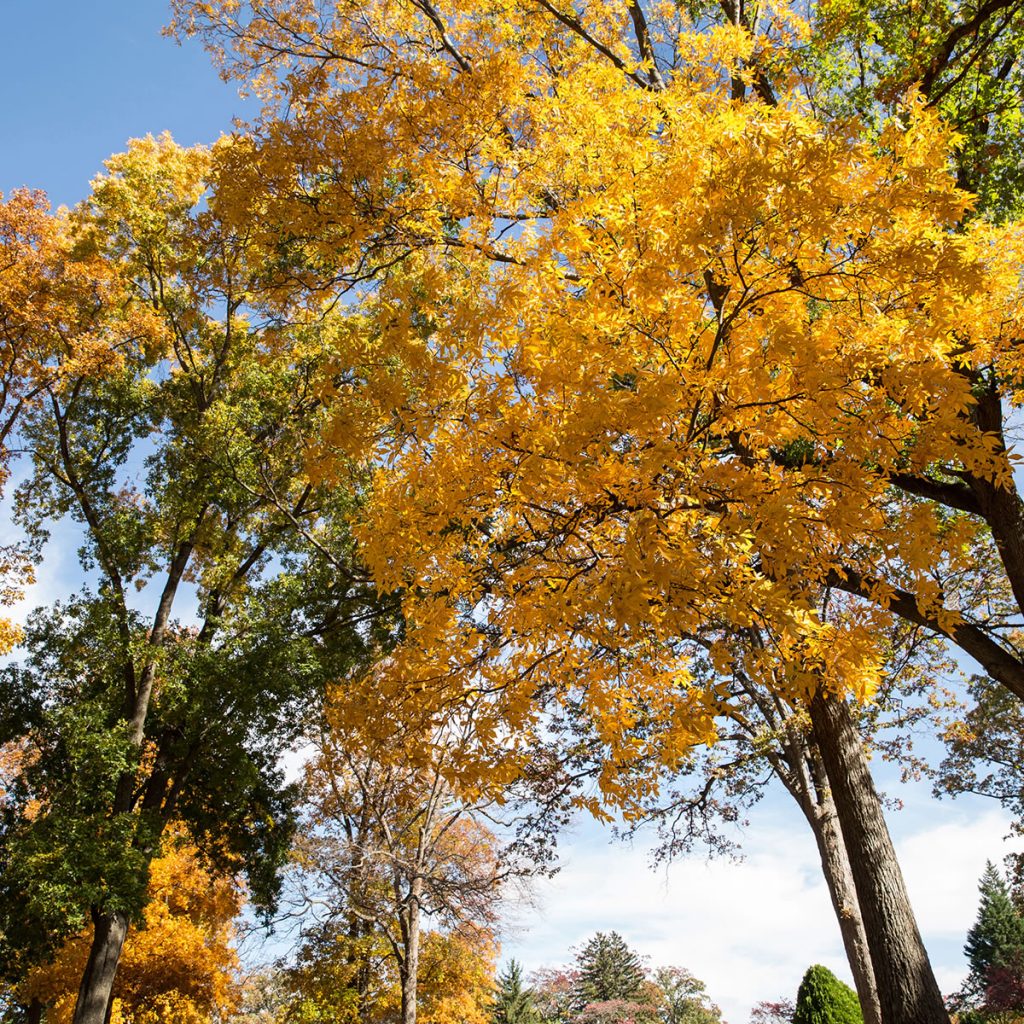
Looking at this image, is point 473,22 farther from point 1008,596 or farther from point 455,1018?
point 455,1018

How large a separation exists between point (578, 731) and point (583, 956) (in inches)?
1184

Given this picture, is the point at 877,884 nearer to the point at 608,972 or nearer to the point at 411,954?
the point at 411,954

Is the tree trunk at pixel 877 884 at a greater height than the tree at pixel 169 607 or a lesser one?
lesser

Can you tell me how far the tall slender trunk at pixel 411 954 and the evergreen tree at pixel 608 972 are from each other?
2624 centimetres

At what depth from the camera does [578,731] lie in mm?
11602

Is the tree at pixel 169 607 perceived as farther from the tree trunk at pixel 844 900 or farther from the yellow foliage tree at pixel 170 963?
the tree trunk at pixel 844 900

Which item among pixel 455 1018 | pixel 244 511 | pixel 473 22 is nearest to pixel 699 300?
pixel 473 22

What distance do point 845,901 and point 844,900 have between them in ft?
0.13

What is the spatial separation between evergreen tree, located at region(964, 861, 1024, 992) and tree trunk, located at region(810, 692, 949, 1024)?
110 ft

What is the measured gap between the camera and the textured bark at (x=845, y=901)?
9.55m

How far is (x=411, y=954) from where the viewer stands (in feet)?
37.8

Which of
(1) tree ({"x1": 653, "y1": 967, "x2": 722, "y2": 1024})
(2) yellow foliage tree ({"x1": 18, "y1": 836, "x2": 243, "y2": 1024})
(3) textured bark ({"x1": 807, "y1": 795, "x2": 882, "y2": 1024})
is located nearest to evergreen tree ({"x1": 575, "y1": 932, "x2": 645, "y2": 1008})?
(1) tree ({"x1": 653, "y1": 967, "x2": 722, "y2": 1024})

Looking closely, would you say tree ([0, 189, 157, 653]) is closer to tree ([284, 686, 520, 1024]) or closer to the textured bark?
tree ([284, 686, 520, 1024])

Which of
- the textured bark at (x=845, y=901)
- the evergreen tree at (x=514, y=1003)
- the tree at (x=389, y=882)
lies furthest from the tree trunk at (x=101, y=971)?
the evergreen tree at (x=514, y=1003)
